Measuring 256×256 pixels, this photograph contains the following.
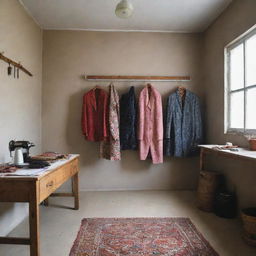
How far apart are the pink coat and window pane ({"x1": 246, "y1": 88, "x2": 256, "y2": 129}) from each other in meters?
1.25

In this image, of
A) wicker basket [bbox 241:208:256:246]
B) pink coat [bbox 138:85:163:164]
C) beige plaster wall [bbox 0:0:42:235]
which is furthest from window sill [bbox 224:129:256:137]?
beige plaster wall [bbox 0:0:42:235]

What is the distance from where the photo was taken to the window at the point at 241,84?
2.54 m

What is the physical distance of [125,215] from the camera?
270 centimetres

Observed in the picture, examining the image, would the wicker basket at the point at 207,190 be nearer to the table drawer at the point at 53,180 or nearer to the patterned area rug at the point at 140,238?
the patterned area rug at the point at 140,238

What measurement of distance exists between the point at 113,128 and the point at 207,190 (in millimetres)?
1585

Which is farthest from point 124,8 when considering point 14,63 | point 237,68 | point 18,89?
point 237,68

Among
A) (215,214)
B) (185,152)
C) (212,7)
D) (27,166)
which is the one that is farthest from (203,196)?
(212,7)

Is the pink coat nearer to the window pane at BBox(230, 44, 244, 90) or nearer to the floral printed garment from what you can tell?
the floral printed garment

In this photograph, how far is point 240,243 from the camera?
206cm

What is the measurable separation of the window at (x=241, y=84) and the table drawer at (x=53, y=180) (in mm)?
2130

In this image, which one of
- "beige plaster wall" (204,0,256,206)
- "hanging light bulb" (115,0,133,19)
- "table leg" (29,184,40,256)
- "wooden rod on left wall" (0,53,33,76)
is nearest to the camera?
"table leg" (29,184,40,256)

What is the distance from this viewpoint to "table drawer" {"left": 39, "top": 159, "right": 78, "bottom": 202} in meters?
1.72

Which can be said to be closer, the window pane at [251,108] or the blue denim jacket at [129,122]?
the window pane at [251,108]

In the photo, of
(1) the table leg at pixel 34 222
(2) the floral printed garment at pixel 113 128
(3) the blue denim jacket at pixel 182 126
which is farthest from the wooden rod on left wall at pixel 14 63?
(3) the blue denim jacket at pixel 182 126
